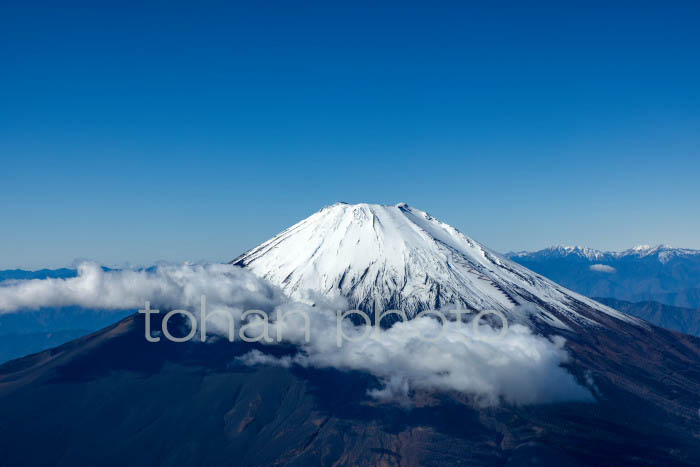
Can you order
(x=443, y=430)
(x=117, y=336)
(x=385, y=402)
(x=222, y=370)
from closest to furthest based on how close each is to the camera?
(x=443, y=430), (x=385, y=402), (x=222, y=370), (x=117, y=336)

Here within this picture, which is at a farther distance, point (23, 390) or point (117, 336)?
point (117, 336)

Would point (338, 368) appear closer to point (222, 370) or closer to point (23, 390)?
point (222, 370)

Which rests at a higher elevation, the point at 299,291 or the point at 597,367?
the point at 299,291

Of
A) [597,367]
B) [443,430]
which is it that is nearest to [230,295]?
[443,430]

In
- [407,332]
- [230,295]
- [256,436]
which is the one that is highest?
[230,295]

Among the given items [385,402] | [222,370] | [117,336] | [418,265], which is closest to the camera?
[385,402]

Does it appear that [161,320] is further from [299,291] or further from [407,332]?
[407,332]

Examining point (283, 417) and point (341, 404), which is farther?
point (341, 404)

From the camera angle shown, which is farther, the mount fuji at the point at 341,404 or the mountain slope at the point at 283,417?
the mount fuji at the point at 341,404

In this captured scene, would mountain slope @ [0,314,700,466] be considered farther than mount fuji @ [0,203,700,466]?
No

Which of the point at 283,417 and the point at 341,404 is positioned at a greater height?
the point at 341,404
